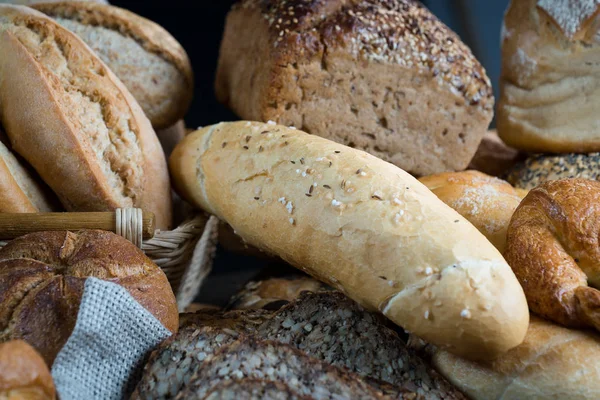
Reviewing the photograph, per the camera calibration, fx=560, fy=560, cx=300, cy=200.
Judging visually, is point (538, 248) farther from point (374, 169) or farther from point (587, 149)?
point (587, 149)

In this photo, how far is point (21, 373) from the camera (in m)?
1.01

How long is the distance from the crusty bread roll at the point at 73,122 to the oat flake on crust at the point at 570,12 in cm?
158

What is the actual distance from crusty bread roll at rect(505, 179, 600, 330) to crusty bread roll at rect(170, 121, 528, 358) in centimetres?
15

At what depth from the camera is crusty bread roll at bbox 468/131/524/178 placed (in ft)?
8.48

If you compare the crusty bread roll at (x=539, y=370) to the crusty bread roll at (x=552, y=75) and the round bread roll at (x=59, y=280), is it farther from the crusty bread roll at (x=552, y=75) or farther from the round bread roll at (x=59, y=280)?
the crusty bread roll at (x=552, y=75)

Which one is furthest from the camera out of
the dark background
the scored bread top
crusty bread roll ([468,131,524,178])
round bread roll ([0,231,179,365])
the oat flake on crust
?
the dark background

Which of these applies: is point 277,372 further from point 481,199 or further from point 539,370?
point 481,199

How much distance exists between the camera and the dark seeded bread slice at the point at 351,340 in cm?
129

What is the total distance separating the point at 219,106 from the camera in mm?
3467

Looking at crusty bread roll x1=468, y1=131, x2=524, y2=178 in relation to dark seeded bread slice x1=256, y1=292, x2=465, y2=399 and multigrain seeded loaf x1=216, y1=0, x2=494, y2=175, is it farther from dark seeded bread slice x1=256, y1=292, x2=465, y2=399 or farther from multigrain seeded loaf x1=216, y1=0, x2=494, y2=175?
dark seeded bread slice x1=256, y1=292, x2=465, y2=399

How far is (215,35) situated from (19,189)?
1990mm

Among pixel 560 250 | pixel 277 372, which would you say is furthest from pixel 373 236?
pixel 560 250

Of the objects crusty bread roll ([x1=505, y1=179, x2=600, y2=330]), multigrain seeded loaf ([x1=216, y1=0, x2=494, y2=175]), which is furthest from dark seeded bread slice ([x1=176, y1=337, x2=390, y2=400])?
multigrain seeded loaf ([x1=216, y1=0, x2=494, y2=175])

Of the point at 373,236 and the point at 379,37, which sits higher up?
the point at 379,37
